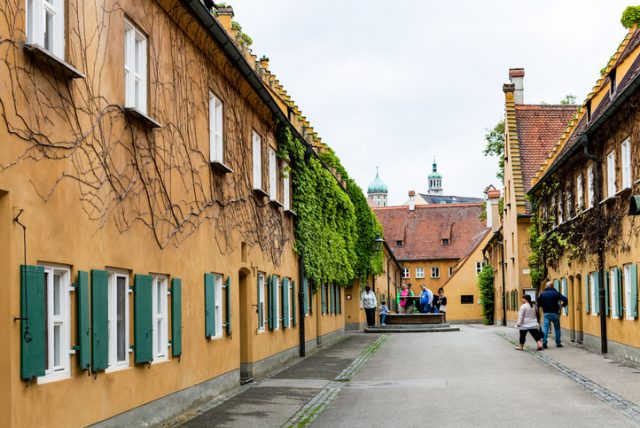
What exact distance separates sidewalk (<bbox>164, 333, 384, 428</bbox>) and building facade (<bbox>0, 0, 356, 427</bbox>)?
0.42 meters

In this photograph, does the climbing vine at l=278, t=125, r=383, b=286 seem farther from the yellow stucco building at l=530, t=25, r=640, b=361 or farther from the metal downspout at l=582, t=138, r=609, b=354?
the metal downspout at l=582, t=138, r=609, b=354

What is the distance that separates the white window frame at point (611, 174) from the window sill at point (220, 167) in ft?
35.3

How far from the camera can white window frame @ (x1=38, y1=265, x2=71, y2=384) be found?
9.55 metres

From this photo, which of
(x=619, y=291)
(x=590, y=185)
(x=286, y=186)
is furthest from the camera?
(x=590, y=185)

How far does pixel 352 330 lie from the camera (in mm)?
46375

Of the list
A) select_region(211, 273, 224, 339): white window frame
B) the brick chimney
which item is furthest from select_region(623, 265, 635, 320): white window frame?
the brick chimney

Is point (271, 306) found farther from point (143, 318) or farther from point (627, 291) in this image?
point (143, 318)

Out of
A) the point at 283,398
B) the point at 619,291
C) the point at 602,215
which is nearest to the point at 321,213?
the point at 602,215

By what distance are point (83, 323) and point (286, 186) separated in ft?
51.3

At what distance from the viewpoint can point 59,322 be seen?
9820 millimetres

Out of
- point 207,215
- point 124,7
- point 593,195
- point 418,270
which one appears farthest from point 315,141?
point 418,270

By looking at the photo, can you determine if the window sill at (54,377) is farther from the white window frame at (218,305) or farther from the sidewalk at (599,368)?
the sidewalk at (599,368)

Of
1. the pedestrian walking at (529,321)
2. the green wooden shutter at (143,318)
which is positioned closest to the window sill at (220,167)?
the green wooden shutter at (143,318)

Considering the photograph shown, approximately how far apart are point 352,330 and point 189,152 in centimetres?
3189
